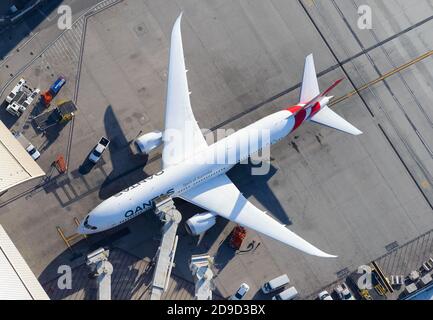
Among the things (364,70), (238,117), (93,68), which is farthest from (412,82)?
(93,68)

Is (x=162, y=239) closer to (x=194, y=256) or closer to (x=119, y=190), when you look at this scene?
(x=194, y=256)

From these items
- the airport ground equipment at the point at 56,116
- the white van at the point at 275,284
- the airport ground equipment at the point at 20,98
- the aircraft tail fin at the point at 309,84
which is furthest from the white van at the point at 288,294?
the airport ground equipment at the point at 20,98

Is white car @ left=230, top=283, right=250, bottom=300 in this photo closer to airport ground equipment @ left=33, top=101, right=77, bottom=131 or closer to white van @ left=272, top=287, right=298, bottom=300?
white van @ left=272, top=287, right=298, bottom=300

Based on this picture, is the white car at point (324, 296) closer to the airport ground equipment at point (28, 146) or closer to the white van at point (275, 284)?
the white van at point (275, 284)

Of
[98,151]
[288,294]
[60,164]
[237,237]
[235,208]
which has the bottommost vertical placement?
[288,294]

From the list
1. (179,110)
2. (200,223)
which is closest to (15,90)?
(179,110)

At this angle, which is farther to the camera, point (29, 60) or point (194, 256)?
point (29, 60)

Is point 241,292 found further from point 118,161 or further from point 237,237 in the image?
point 118,161

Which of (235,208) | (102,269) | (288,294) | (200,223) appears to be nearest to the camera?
(102,269)
